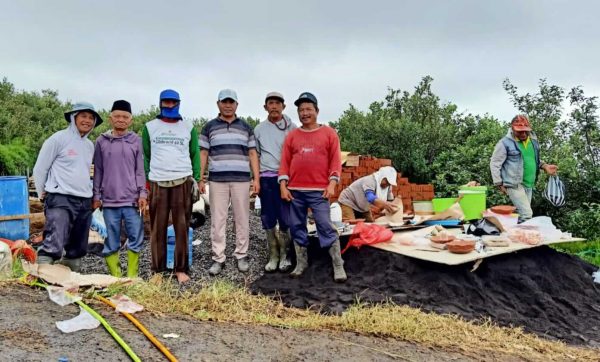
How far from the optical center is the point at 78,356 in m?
2.75

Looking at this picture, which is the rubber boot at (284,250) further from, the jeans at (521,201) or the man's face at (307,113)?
the jeans at (521,201)

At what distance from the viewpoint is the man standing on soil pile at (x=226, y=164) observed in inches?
204

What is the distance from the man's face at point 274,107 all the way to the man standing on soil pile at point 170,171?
813 mm

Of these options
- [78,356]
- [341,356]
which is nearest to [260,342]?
[341,356]

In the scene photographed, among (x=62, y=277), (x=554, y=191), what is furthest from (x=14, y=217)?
(x=554, y=191)

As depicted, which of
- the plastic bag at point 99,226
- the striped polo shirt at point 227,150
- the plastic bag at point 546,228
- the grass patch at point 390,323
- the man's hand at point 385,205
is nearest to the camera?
the grass patch at point 390,323

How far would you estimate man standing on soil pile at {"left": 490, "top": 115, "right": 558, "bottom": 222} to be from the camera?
21.2ft

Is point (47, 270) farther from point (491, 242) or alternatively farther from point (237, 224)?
point (491, 242)

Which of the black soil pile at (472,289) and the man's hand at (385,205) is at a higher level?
the man's hand at (385,205)

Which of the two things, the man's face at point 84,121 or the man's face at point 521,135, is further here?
the man's face at point 521,135

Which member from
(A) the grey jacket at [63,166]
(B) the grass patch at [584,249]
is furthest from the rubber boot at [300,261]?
(B) the grass patch at [584,249]

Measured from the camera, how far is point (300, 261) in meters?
5.30

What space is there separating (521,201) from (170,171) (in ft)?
13.3

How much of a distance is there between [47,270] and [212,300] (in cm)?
118
